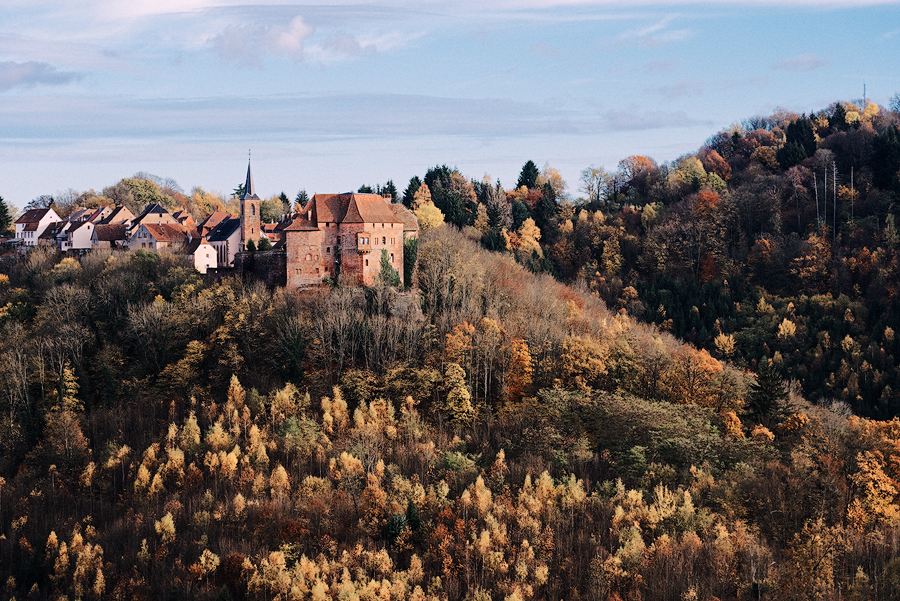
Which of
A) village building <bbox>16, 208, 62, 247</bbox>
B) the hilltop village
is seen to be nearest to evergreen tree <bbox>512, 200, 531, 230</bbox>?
the hilltop village

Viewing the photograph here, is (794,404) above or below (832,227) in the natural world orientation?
below

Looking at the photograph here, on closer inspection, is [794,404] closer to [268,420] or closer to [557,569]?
[557,569]

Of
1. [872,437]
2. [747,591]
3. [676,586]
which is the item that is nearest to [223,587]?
[676,586]

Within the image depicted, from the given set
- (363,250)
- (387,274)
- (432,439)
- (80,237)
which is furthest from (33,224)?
(432,439)

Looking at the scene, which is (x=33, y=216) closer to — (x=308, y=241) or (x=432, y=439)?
(x=308, y=241)

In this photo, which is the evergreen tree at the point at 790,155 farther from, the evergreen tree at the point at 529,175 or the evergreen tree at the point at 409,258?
the evergreen tree at the point at 409,258

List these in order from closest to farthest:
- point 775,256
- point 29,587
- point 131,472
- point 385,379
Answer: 1. point 29,587
2. point 131,472
3. point 385,379
4. point 775,256
